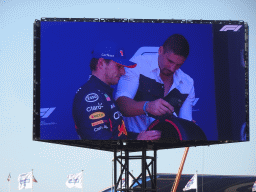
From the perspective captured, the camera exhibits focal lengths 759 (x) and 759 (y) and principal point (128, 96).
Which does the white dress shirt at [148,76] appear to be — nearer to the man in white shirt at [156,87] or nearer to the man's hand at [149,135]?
the man in white shirt at [156,87]

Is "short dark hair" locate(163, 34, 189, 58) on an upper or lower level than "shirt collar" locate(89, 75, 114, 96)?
upper

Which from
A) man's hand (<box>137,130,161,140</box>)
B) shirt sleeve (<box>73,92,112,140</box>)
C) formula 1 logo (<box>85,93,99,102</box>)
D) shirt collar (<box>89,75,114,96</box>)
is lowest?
man's hand (<box>137,130,161,140</box>)

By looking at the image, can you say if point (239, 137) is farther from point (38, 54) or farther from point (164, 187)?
point (164, 187)

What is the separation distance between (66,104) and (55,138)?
181 centimetres

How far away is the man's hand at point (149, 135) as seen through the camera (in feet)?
126

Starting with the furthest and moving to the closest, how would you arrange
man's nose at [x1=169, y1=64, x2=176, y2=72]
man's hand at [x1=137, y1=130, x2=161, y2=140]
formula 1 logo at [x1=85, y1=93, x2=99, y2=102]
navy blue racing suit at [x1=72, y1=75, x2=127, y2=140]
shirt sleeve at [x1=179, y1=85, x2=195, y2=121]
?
man's nose at [x1=169, y1=64, x2=176, y2=72] < shirt sleeve at [x1=179, y1=85, x2=195, y2=121] < formula 1 logo at [x1=85, y1=93, x2=99, y2=102] < man's hand at [x1=137, y1=130, x2=161, y2=140] < navy blue racing suit at [x1=72, y1=75, x2=127, y2=140]

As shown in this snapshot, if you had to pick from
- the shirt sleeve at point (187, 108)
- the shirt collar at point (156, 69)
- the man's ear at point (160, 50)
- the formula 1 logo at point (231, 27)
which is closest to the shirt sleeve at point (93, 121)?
the shirt collar at point (156, 69)

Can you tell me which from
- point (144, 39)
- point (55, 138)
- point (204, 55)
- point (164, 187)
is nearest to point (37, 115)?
point (55, 138)

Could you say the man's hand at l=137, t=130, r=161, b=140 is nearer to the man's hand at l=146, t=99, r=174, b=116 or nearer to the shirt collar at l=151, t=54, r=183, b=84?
the man's hand at l=146, t=99, r=174, b=116

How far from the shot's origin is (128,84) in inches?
1531

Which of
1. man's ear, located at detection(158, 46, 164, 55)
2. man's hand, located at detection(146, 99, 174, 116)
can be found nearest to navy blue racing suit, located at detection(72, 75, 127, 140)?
man's hand, located at detection(146, 99, 174, 116)

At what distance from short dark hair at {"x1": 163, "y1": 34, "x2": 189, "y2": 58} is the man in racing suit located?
2.09 m

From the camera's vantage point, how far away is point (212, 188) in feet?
323

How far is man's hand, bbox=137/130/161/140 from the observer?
126 ft
